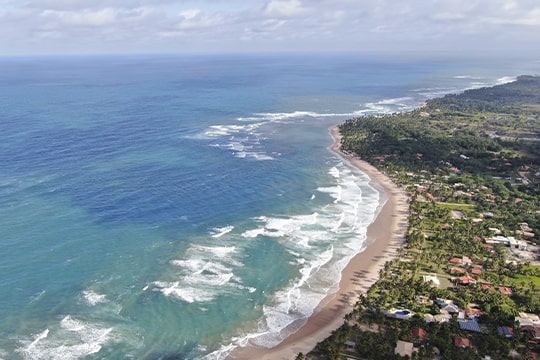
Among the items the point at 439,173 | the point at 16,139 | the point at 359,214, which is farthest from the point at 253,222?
the point at 16,139

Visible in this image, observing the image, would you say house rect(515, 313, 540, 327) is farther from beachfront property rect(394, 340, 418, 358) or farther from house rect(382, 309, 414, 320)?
beachfront property rect(394, 340, 418, 358)

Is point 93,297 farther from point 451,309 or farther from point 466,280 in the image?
point 466,280

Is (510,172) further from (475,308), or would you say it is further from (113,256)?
(113,256)

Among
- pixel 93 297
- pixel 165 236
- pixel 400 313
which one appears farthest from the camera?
pixel 165 236

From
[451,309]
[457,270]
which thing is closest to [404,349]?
[451,309]

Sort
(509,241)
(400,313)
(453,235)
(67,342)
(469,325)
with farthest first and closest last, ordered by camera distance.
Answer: (453,235) < (509,241) < (400,313) < (469,325) < (67,342)

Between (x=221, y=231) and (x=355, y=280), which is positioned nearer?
(x=355, y=280)
